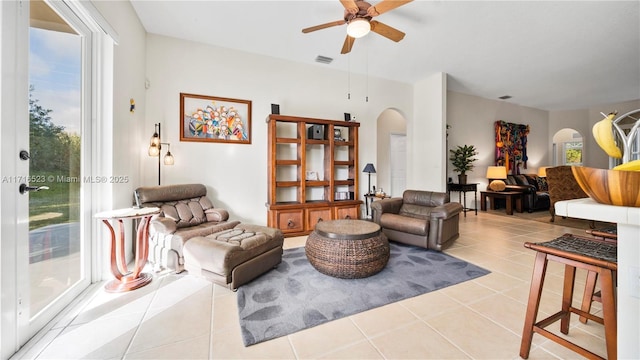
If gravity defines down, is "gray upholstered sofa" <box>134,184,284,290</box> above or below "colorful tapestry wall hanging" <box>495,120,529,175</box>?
below

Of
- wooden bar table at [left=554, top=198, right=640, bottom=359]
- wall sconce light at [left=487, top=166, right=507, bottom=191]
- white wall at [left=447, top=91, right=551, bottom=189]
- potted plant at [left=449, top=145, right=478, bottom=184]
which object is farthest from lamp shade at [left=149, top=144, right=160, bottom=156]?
wall sconce light at [left=487, top=166, right=507, bottom=191]

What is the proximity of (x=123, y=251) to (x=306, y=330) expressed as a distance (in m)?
1.81

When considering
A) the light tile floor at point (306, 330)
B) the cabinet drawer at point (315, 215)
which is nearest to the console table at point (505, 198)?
the light tile floor at point (306, 330)

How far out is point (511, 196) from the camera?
5.79 metres

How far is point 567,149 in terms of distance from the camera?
27.9 ft

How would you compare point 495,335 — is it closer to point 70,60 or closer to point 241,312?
point 241,312

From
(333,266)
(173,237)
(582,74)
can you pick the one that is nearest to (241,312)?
(333,266)

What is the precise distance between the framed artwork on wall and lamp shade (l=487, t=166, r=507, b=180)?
5.78m

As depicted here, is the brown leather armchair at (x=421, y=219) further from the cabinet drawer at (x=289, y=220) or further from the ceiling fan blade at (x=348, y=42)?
the ceiling fan blade at (x=348, y=42)

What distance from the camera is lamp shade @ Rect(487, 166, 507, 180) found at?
6.08m

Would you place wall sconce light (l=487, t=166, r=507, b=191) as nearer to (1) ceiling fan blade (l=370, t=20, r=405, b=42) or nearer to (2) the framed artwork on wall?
(1) ceiling fan blade (l=370, t=20, r=405, b=42)

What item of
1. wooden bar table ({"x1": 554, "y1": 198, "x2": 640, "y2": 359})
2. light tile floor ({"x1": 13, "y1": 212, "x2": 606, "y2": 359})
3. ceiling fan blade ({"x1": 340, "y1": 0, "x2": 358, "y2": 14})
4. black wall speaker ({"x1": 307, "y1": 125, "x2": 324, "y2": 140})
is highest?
ceiling fan blade ({"x1": 340, "y1": 0, "x2": 358, "y2": 14})

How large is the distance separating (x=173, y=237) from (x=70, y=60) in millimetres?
1739

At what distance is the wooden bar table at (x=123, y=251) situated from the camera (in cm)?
217
